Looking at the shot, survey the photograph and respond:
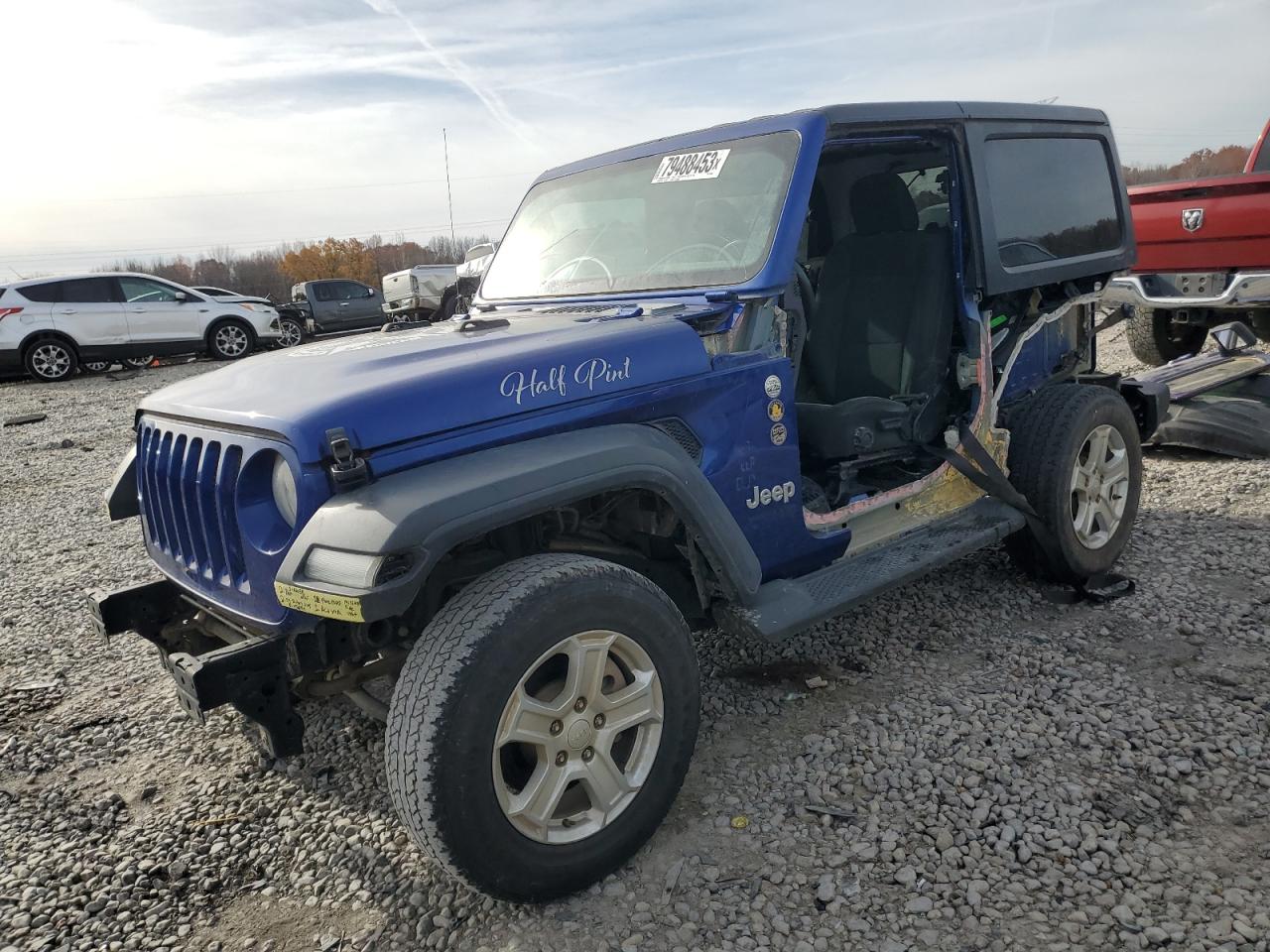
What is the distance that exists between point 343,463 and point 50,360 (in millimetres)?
14761

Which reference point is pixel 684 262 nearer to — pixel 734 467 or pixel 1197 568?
pixel 734 467

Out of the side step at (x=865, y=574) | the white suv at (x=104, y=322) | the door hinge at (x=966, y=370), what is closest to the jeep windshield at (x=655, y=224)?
the side step at (x=865, y=574)

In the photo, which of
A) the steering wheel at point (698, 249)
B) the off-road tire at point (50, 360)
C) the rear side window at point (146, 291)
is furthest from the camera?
the rear side window at point (146, 291)

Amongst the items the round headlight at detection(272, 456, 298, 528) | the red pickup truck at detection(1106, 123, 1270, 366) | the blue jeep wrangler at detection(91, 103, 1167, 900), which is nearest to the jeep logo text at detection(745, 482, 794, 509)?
the blue jeep wrangler at detection(91, 103, 1167, 900)

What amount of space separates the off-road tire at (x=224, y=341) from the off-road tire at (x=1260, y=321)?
47.9 feet

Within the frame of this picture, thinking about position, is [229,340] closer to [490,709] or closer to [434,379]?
[434,379]

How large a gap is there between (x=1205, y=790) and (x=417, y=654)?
235 cm

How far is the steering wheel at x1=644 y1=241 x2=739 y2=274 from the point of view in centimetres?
310

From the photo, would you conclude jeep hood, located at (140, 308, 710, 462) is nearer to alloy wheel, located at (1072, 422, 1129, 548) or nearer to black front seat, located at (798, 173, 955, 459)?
black front seat, located at (798, 173, 955, 459)

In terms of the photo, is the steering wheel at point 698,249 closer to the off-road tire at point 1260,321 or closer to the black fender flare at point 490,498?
the black fender flare at point 490,498

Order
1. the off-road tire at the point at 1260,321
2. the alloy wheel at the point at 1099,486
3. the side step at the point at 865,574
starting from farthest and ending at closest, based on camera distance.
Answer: the off-road tire at the point at 1260,321 → the alloy wheel at the point at 1099,486 → the side step at the point at 865,574

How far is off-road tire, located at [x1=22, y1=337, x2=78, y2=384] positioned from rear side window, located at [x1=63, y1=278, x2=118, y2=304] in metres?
0.69

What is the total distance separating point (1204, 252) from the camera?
679cm

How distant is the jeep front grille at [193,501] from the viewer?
7.97 feet
